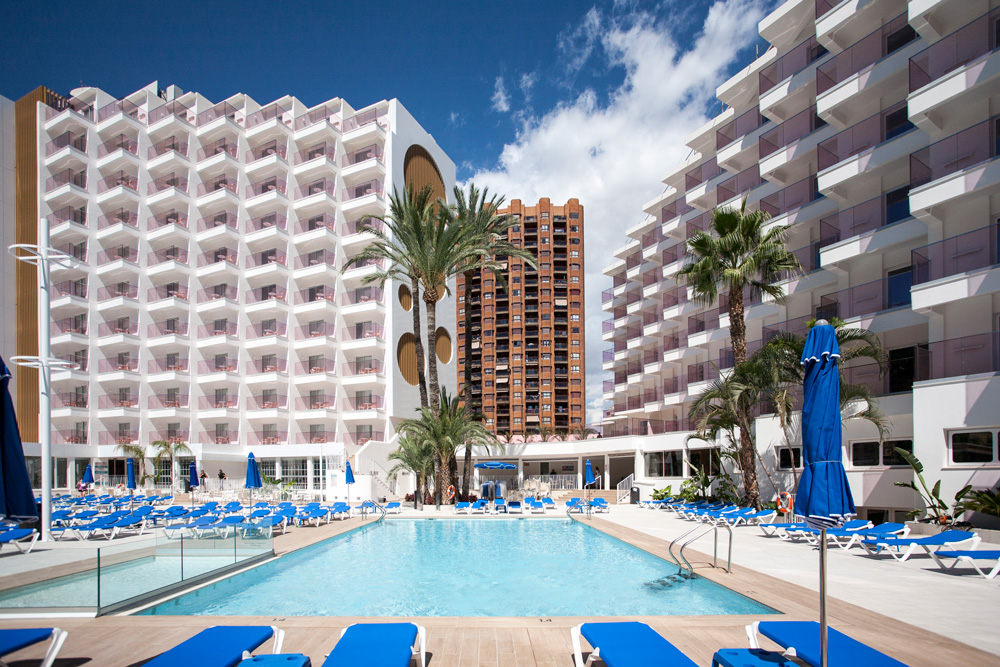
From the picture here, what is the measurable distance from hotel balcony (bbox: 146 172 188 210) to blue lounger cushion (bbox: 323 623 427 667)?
46.5 m

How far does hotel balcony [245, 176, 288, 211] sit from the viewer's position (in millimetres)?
42594

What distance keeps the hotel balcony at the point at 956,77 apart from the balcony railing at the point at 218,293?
4229 cm

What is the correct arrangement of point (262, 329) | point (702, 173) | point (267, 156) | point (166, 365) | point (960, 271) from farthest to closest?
point (166, 365) < point (262, 329) < point (267, 156) < point (702, 173) < point (960, 271)

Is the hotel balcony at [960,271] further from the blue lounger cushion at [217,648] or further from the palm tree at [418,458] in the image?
the palm tree at [418,458]

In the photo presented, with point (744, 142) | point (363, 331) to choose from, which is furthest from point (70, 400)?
point (744, 142)

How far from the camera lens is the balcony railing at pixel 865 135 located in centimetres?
2102

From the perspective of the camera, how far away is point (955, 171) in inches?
655

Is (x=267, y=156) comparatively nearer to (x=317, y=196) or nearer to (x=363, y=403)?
(x=317, y=196)

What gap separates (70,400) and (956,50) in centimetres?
5467

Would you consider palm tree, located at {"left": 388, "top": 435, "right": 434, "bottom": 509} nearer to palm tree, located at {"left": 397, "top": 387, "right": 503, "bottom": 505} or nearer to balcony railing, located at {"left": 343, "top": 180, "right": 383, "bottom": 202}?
palm tree, located at {"left": 397, "top": 387, "right": 503, "bottom": 505}

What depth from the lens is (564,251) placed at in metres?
92.2

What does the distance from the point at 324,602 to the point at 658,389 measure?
3403 cm

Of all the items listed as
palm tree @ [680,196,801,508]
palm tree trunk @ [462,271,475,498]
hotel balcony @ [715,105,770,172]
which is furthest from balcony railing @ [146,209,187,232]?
palm tree @ [680,196,801,508]

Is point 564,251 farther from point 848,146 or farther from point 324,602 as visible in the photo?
point 324,602
